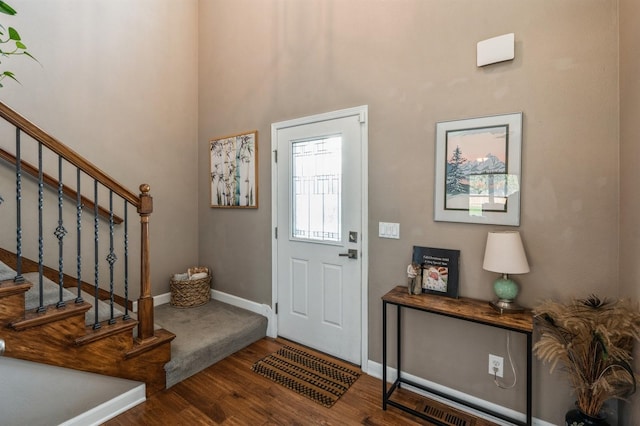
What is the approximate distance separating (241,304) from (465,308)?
7.64 ft

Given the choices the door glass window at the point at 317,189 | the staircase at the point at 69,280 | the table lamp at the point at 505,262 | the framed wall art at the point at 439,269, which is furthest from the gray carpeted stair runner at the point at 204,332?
the table lamp at the point at 505,262

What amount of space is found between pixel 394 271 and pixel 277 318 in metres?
1.38

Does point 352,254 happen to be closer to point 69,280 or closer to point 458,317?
point 458,317

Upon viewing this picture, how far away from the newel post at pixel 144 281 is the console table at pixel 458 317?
1.67m

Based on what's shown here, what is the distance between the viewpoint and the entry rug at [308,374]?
221cm

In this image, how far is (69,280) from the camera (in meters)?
2.72

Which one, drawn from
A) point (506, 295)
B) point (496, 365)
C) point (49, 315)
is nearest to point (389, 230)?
point (506, 295)

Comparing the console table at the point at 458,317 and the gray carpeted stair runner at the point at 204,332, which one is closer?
the console table at the point at 458,317

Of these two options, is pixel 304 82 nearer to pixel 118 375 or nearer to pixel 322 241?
pixel 322 241

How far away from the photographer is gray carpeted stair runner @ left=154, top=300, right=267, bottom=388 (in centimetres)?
238

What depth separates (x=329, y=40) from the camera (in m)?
2.61

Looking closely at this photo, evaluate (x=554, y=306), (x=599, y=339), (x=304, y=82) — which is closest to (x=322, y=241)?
(x=304, y=82)

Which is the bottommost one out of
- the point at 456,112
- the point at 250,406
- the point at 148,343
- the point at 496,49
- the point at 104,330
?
the point at 250,406

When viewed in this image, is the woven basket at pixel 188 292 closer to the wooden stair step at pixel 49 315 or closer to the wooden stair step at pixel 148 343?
the wooden stair step at pixel 148 343
